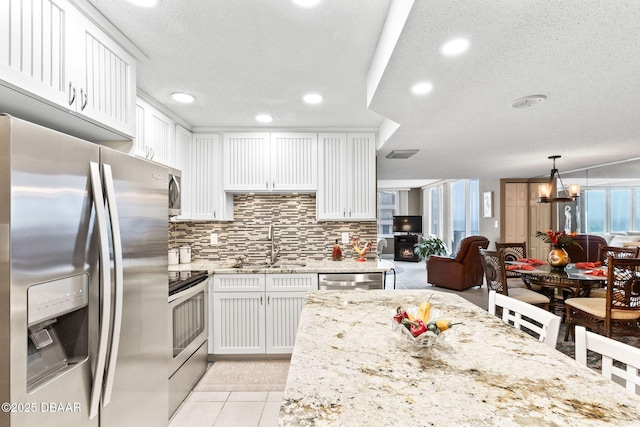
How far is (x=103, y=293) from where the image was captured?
1171 millimetres

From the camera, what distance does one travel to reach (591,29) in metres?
1.34

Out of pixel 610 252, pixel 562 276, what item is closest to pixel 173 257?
pixel 562 276

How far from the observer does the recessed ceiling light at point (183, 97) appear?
2.59 m

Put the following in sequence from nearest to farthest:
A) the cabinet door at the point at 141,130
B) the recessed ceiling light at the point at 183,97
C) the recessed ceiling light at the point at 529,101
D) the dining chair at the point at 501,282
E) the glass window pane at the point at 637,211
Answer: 1. the recessed ceiling light at the point at 529,101
2. the cabinet door at the point at 141,130
3. the recessed ceiling light at the point at 183,97
4. the dining chair at the point at 501,282
5. the glass window pane at the point at 637,211

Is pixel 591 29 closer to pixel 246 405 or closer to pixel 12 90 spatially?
pixel 12 90

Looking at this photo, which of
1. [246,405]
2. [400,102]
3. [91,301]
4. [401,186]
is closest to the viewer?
[91,301]

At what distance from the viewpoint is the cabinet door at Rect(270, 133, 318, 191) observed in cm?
347

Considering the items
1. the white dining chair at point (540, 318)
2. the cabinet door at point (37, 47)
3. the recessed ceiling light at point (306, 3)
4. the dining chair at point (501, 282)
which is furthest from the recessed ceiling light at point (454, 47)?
the dining chair at point (501, 282)

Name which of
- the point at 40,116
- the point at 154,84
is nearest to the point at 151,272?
the point at 40,116

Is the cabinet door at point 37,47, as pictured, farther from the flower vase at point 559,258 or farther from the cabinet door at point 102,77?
the flower vase at point 559,258

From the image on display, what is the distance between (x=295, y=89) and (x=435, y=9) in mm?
1448

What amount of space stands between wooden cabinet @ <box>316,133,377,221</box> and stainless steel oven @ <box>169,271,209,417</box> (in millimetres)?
1449

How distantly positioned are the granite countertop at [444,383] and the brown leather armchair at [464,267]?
477 centimetres

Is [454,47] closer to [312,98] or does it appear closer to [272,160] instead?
[312,98]
